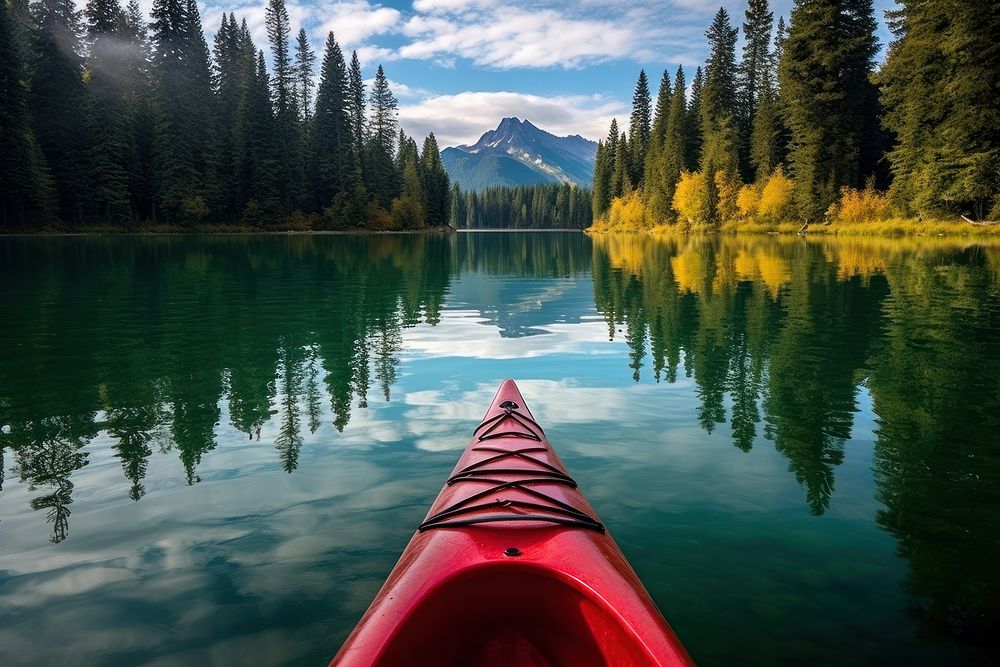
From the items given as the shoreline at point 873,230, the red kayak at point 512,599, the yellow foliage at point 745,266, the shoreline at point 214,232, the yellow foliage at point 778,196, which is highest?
the yellow foliage at point 778,196

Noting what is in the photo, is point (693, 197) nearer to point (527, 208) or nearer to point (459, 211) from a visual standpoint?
point (527, 208)

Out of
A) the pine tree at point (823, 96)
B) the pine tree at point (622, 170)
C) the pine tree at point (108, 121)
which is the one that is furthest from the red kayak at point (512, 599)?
the pine tree at point (622, 170)

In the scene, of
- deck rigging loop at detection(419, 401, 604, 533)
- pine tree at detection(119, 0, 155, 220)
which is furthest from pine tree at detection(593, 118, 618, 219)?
deck rigging loop at detection(419, 401, 604, 533)

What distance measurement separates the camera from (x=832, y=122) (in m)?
50.8

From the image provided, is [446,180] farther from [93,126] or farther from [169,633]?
[169,633]

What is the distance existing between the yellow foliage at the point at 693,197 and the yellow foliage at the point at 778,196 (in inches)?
387

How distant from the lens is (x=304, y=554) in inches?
204

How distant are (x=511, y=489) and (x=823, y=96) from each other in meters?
56.3

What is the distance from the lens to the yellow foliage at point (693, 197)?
212 ft

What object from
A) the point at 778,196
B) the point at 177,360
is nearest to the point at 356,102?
the point at 778,196

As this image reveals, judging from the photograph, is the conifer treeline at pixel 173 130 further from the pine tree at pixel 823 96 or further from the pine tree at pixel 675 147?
the pine tree at pixel 823 96

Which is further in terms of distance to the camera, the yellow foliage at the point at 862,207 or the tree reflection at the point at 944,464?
the yellow foliage at the point at 862,207

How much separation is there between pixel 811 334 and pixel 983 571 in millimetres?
9688

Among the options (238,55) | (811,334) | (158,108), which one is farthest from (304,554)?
(238,55)
